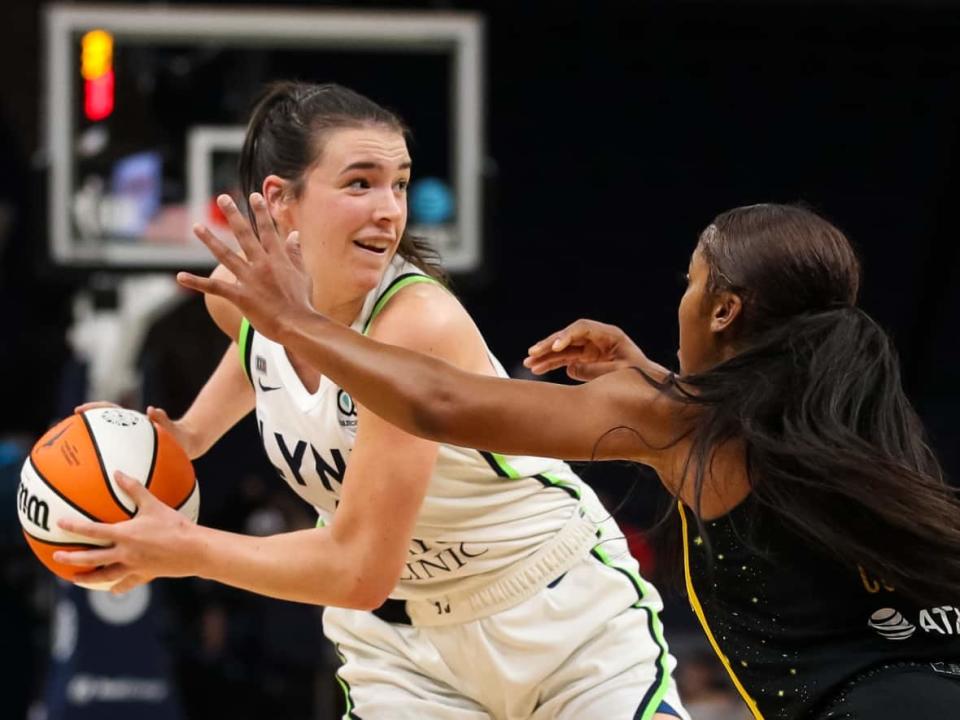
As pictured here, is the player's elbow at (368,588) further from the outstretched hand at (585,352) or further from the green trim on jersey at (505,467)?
the outstretched hand at (585,352)

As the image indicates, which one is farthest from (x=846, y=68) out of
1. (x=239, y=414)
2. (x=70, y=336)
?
(x=239, y=414)

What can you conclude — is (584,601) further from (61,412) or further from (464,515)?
(61,412)

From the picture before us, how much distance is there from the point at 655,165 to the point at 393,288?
22.2 feet

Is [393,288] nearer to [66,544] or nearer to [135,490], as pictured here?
[135,490]

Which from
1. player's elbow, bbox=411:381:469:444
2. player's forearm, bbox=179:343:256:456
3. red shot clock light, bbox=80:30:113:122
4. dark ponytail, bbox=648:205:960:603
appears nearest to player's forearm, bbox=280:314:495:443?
player's elbow, bbox=411:381:469:444

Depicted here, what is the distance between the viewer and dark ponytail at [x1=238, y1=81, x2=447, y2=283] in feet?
11.2

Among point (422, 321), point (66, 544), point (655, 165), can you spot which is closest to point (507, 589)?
point (422, 321)

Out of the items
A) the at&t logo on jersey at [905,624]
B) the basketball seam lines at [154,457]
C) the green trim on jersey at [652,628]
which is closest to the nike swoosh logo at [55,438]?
the basketball seam lines at [154,457]

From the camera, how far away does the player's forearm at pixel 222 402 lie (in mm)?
3787

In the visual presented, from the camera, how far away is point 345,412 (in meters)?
3.30

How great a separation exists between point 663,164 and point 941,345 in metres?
2.02

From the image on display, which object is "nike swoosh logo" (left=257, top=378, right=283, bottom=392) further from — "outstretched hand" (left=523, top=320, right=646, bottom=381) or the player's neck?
"outstretched hand" (left=523, top=320, right=646, bottom=381)

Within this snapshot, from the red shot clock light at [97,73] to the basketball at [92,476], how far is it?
376 cm

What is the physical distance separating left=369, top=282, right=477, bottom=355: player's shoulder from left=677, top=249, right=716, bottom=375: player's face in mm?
488
